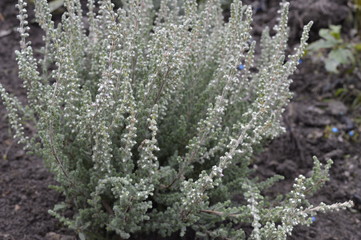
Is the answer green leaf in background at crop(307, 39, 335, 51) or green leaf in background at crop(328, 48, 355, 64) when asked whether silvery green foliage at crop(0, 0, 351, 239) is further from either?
green leaf in background at crop(328, 48, 355, 64)

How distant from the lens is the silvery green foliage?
6.36ft

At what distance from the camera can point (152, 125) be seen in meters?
1.83

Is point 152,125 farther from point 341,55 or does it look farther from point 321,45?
point 341,55

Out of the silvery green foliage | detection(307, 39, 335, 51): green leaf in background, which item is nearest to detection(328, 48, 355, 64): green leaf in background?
detection(307, 39, 335, 51): green leaf in background

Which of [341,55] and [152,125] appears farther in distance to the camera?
[341,55]

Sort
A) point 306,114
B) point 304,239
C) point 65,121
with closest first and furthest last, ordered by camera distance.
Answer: point 65,121 < point 304,239 < point 306,114

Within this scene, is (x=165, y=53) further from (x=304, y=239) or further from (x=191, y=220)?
(x=304, y=239)

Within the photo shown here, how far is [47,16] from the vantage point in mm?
2088

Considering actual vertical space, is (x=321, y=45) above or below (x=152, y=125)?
above

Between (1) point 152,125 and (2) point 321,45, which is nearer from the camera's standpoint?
(1) point 152,125

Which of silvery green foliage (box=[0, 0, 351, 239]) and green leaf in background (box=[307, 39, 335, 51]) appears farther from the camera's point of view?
green leaf in background (box=[307, 39, 335, 51])

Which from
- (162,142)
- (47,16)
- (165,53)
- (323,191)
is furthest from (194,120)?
(323,191)

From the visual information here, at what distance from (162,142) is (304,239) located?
96 centimetres

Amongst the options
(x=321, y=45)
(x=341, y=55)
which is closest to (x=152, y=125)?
(x=321, y=45)
